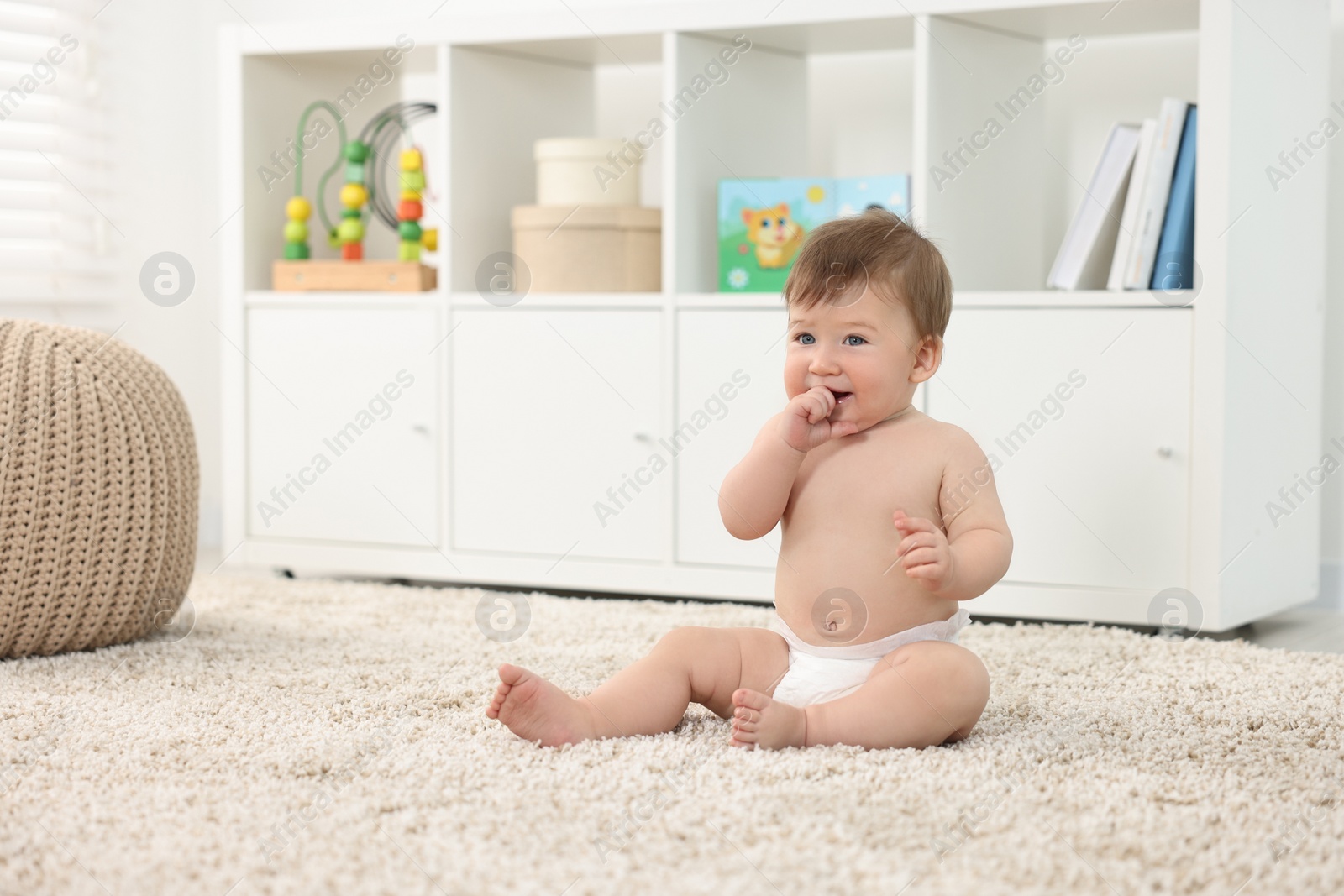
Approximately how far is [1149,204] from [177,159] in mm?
1869

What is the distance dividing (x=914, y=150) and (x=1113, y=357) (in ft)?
1.27

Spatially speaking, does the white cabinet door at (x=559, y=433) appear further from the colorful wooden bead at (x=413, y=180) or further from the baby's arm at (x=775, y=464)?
the baby's arm at (x=775, y=464)

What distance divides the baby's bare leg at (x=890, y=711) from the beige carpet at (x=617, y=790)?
0.02 m

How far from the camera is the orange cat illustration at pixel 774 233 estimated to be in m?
1.83

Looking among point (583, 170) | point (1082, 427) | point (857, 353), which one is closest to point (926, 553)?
point (857, 353)

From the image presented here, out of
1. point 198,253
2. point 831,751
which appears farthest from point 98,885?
point 198,253

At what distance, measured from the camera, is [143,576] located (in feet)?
4.73

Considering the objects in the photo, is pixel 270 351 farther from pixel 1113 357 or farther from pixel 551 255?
pixel 1113 357

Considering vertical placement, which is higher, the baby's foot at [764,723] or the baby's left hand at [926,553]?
the baby's left hand at [926,553]

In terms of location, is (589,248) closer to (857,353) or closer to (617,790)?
(857,353)

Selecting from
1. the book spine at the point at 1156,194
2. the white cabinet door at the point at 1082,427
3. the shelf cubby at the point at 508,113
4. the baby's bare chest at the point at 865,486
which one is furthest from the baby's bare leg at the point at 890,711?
the shelf cubby at the point at 508,113

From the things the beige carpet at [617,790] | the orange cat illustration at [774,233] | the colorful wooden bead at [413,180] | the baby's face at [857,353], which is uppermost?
the colorful wooden bead at [413,180]

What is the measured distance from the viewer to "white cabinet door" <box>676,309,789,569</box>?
1795 mm

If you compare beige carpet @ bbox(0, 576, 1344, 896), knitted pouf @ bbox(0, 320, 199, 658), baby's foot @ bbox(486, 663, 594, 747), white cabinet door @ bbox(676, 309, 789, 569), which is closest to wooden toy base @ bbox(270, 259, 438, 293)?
white cabinet door @ bbox(676, 309, 789, 569)
